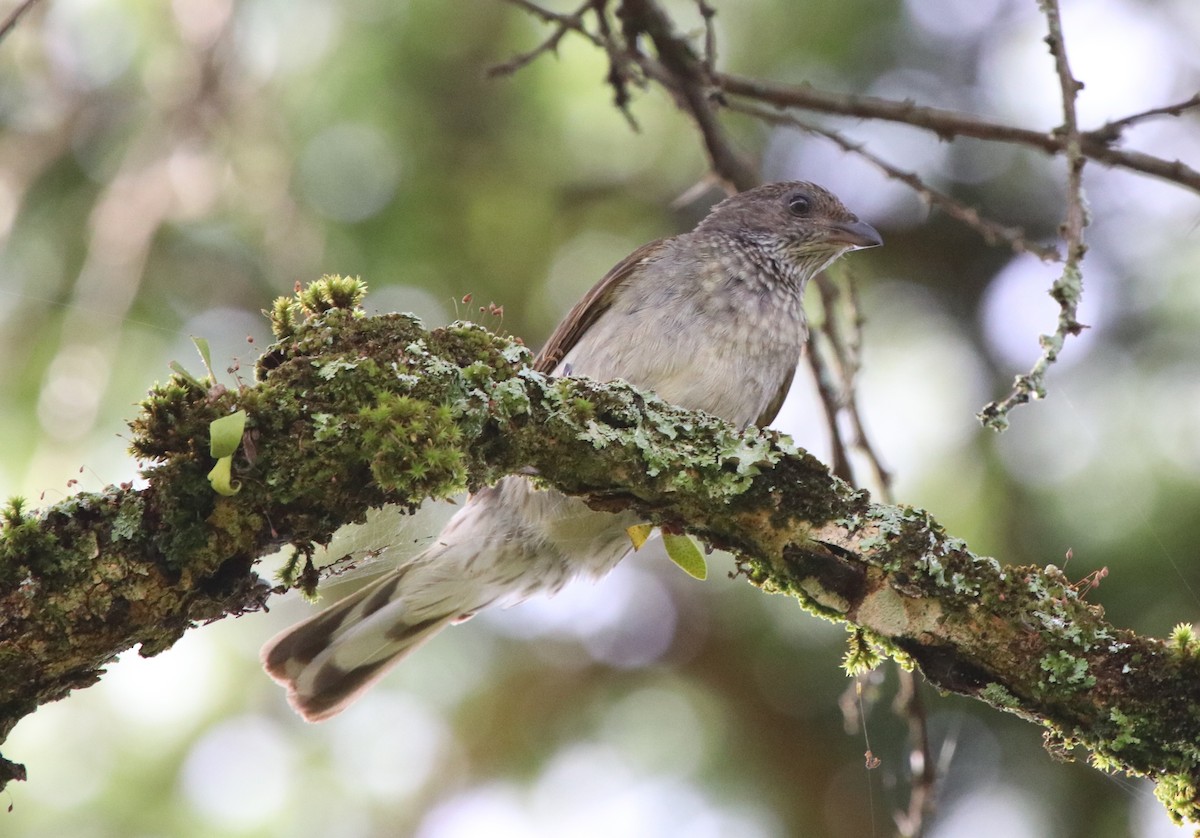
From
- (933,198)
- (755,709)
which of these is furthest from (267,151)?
(755,709)

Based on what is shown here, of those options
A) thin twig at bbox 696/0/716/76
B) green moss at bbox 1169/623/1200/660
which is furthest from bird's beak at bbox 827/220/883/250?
green moss at bbox 1169/623/1200/660

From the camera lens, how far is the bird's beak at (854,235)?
16.4 ft

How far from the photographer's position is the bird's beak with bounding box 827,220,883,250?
501cm

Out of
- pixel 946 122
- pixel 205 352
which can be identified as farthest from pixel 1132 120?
pixel 205 352

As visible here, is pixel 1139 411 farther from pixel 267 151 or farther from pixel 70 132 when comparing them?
pixel 70 132

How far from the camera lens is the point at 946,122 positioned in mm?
3996

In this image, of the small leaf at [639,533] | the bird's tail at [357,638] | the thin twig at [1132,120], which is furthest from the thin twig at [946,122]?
the bird's tail at [357,638]

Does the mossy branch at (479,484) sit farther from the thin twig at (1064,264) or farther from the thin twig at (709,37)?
the thin twig at (709,37)

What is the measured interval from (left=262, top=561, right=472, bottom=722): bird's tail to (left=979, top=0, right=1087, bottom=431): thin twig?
7.37 feet

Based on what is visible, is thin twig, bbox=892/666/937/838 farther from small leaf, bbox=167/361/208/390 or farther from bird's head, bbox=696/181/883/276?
small leaf, bbox=167/361/208/390

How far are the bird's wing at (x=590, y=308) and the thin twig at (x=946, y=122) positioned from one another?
2.29 ft

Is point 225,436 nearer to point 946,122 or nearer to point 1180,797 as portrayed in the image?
point 1180,797

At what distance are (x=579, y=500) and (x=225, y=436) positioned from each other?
165 centimetres

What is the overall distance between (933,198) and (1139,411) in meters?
1.86
